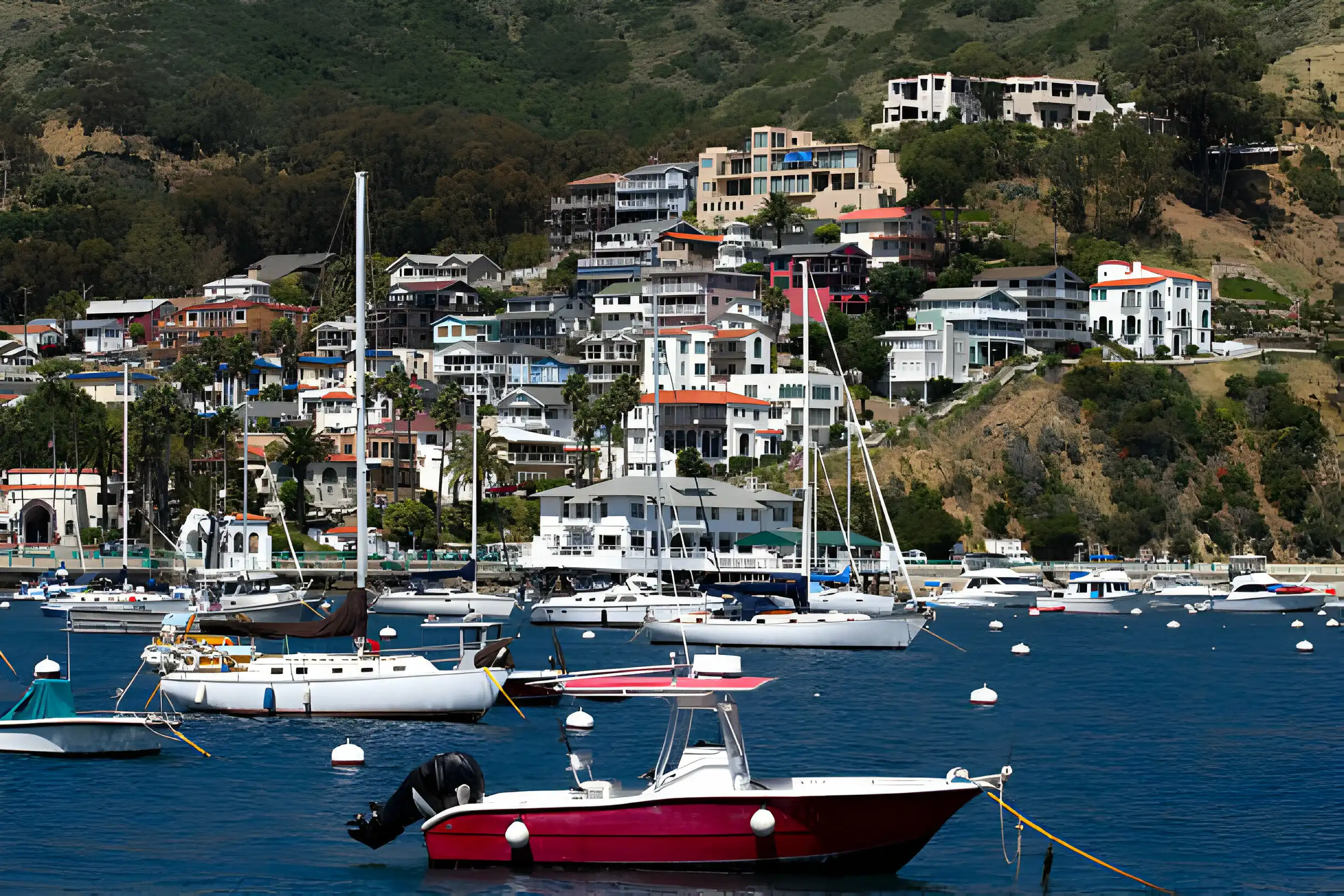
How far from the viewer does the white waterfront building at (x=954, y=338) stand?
147m

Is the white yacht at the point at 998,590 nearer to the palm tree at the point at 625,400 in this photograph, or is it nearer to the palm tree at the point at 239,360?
the palm tree at the point at 625,400

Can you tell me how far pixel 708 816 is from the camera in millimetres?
33844

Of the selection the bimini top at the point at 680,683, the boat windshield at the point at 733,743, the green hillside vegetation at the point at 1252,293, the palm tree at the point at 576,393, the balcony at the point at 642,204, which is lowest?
the boat windshield at the point at 733,743

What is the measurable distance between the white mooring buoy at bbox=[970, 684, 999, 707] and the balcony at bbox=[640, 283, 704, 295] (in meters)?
96.6

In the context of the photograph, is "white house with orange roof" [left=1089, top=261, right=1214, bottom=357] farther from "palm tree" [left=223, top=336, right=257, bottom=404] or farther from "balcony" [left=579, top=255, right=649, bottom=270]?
"palm tree" [left=223, top=336, right=257, bottom=404]

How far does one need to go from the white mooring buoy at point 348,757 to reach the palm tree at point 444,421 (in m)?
78.2

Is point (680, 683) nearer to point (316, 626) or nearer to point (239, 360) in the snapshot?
point (316, 626)

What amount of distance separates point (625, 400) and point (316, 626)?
77.4 metres

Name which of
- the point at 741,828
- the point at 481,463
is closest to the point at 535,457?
the point at 481,463

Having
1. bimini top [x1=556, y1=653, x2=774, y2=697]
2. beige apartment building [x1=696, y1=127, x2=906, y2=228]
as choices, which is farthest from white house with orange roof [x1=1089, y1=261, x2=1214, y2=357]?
bimini top [x1=556, y1=653, x2=774, y2=697]

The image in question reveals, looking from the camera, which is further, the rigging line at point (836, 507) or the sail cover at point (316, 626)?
the rigging line at point (836, 507)

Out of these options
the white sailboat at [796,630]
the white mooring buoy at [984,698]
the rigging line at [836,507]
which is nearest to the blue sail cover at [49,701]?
the white mooring buoy at [984,698]

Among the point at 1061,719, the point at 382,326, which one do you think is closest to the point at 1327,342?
the point at 382,326

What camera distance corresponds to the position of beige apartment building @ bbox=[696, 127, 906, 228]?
581 ft
